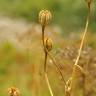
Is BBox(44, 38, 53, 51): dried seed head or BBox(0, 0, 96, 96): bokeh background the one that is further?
BBox(0, 0, 96, 96): bokeh background

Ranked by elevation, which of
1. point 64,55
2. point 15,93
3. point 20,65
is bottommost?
point 20,65

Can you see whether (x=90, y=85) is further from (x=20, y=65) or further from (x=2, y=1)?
(x=2, y=1)

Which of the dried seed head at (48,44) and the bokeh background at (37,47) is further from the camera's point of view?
→ the bokeh background at (37,47)

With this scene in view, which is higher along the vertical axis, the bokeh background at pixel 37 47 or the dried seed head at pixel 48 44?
the dried seed head at pixel 48 44

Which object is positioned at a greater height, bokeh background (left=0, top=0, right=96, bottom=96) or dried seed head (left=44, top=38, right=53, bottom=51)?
dried seed head (left=44, top=38, right=53, bottom=51)

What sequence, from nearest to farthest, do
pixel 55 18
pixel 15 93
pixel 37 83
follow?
pixel 15 93
pixel 37 83
pixel 55 18

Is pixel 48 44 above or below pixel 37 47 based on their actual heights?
above

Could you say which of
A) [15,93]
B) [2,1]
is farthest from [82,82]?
[2,1]

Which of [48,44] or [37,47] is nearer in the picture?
[48,44]
